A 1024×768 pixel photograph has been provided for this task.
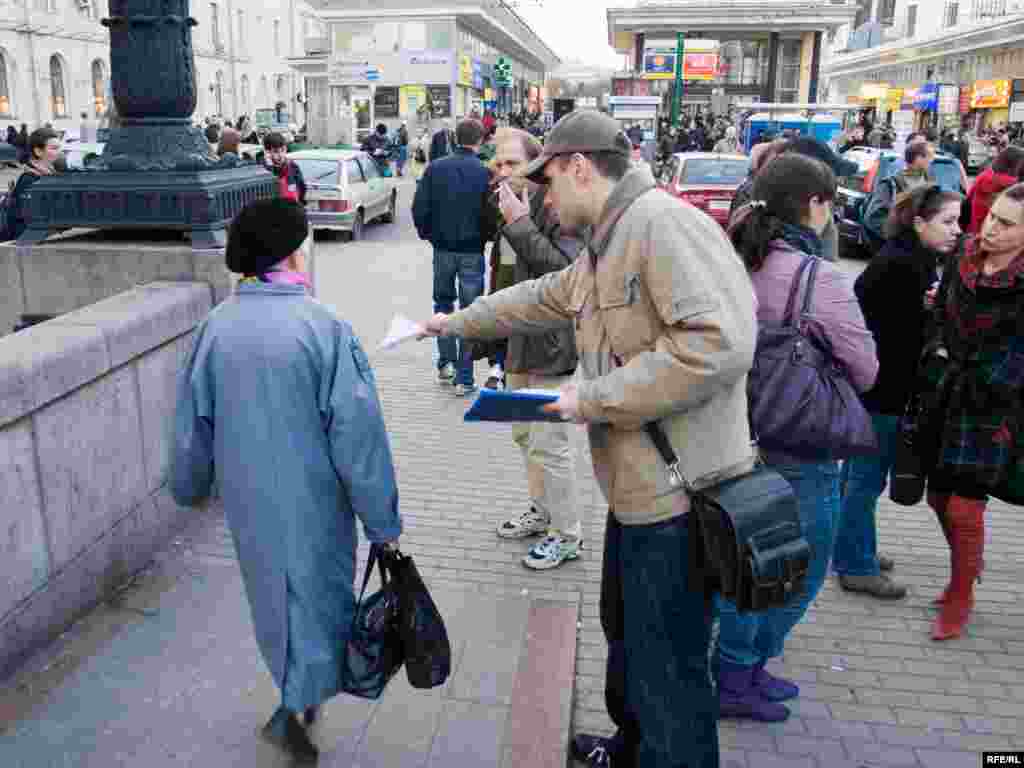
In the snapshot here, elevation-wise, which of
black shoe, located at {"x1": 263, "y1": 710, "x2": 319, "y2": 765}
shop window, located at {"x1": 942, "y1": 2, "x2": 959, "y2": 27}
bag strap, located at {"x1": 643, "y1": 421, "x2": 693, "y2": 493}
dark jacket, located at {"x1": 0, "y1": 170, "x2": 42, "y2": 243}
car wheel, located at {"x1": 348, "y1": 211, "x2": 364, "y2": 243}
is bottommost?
black shoe, located at {"x1": 263, "y1": 710, "x2": 319, "y2": 765}

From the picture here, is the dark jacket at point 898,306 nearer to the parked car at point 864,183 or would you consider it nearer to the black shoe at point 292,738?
the black shoe at point 292,738

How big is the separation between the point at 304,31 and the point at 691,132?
59059 millimetres

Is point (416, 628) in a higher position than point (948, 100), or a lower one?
lower

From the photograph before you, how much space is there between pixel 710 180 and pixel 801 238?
1320 centimetres

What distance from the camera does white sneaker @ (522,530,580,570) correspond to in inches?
183

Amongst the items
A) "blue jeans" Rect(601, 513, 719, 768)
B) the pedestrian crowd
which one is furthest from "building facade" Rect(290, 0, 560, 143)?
"blue jeans" Rect(601, 513, 719, 768)

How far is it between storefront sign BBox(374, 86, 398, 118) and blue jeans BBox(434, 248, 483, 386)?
43611mm

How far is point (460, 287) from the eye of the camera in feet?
25.3

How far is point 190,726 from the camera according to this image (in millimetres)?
3221

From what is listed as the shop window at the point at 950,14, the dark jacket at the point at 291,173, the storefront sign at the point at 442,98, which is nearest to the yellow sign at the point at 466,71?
the storefront sign at the point at 442,98

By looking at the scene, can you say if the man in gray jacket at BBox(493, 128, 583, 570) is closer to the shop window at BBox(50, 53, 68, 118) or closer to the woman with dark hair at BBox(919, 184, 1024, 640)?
the woman with dark hair at BBox(919, 184, 1024, 640)

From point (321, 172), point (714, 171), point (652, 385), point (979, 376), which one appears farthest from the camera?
point (321, 172)

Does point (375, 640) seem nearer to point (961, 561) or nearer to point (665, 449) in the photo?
point (665, 449)

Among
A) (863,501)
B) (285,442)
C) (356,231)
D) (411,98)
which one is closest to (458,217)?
(863,501)
